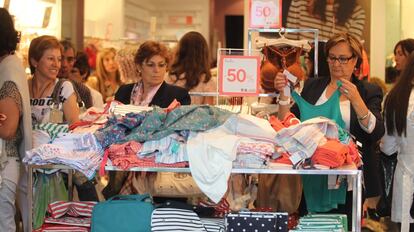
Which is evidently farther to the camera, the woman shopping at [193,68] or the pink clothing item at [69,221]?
the woman shopping at [193,68]

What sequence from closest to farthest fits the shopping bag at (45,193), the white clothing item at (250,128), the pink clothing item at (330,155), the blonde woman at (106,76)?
the pink clothing item at (330,155) < the white clothing item at (250,128) < the shopping bag at (45,193) < the blonde woman at (106,76)

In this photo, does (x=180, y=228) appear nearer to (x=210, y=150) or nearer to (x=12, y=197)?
(x=210, y=150)

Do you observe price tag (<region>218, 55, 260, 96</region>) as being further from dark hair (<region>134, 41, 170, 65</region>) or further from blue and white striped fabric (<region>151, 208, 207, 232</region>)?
blue and white striped fabric (<region>151, 208, 207, 232</region>)

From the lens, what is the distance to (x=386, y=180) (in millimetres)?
4621

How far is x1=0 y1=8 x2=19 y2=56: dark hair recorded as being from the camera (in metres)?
4.21

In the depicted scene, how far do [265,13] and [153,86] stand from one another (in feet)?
3.02

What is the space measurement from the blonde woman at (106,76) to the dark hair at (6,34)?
148 inches

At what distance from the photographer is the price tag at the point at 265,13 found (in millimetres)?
4867

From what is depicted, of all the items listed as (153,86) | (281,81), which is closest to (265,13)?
(281,81)

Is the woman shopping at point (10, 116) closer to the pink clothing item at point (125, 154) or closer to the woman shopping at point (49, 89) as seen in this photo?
the woman shopping at point (49, 89)

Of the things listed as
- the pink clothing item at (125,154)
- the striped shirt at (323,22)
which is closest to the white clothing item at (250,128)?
the pink clothing item at (125,154)

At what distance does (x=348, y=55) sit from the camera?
4.25 meters

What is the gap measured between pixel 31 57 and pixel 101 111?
1033 mm

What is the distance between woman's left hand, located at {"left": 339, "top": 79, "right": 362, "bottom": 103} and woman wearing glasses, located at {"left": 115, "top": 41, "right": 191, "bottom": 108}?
1245 millimetres
